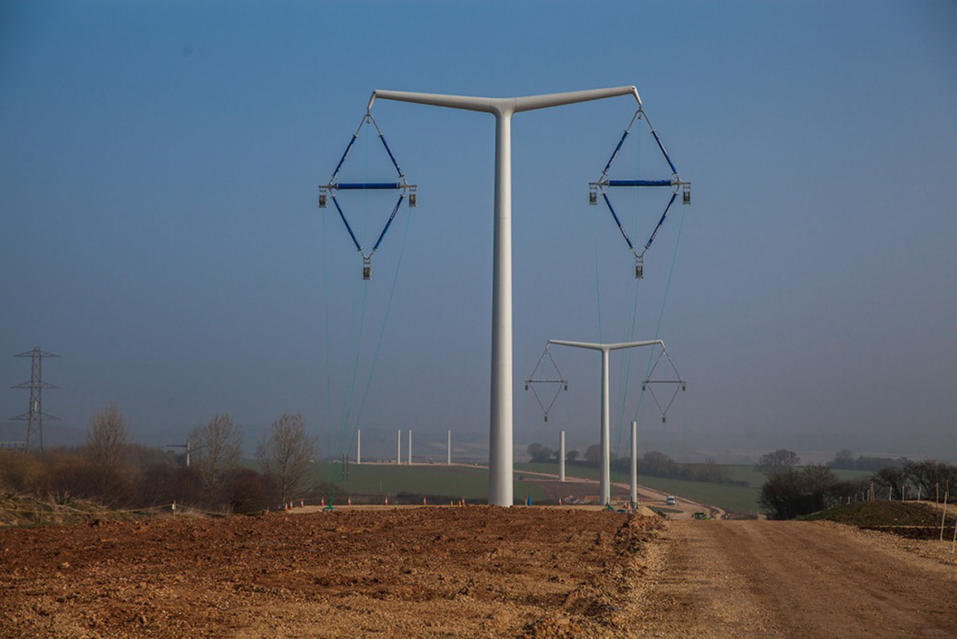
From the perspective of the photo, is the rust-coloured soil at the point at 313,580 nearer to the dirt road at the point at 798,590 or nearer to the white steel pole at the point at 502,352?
the dirt road at the point at 798,590

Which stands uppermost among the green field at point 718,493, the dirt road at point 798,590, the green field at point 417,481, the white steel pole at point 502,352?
the white steel pole at point 502,352

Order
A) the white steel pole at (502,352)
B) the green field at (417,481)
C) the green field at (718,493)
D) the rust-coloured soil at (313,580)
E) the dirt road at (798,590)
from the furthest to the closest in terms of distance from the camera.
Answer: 1. the green field at (718,493)
2. the green field at (417,481)
3. the white steel pole at (502,352)
4. the dirt road at (798,590)
5. the rust-coloured soil at (313,580)

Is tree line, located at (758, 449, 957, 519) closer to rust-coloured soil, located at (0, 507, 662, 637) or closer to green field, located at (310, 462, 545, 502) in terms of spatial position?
green field, located at (310, 462, 545, 502)

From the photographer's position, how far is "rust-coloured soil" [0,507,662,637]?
1310 cm

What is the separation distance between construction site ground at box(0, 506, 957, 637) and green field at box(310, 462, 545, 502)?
87137 mm

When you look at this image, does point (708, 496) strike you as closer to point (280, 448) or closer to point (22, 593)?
point (280, 448)

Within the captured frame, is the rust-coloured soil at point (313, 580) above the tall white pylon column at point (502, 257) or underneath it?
underneath

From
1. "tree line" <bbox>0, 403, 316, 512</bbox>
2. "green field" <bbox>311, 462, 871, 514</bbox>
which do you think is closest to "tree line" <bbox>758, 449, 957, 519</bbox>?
"green field" <bbox>311, 462, 871, 514</bbox>

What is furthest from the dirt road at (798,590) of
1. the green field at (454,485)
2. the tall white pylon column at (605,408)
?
the green field at (454,485)

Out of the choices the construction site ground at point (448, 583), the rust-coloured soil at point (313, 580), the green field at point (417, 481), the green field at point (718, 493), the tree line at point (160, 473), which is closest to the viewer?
the rust-coloured soil at point (313, 580)

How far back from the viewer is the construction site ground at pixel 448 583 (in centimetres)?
1341

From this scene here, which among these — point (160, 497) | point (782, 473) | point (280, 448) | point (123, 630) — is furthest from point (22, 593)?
point (782, 473)

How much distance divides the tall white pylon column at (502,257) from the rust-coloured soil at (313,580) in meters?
7.83

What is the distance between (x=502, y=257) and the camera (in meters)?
37.2
